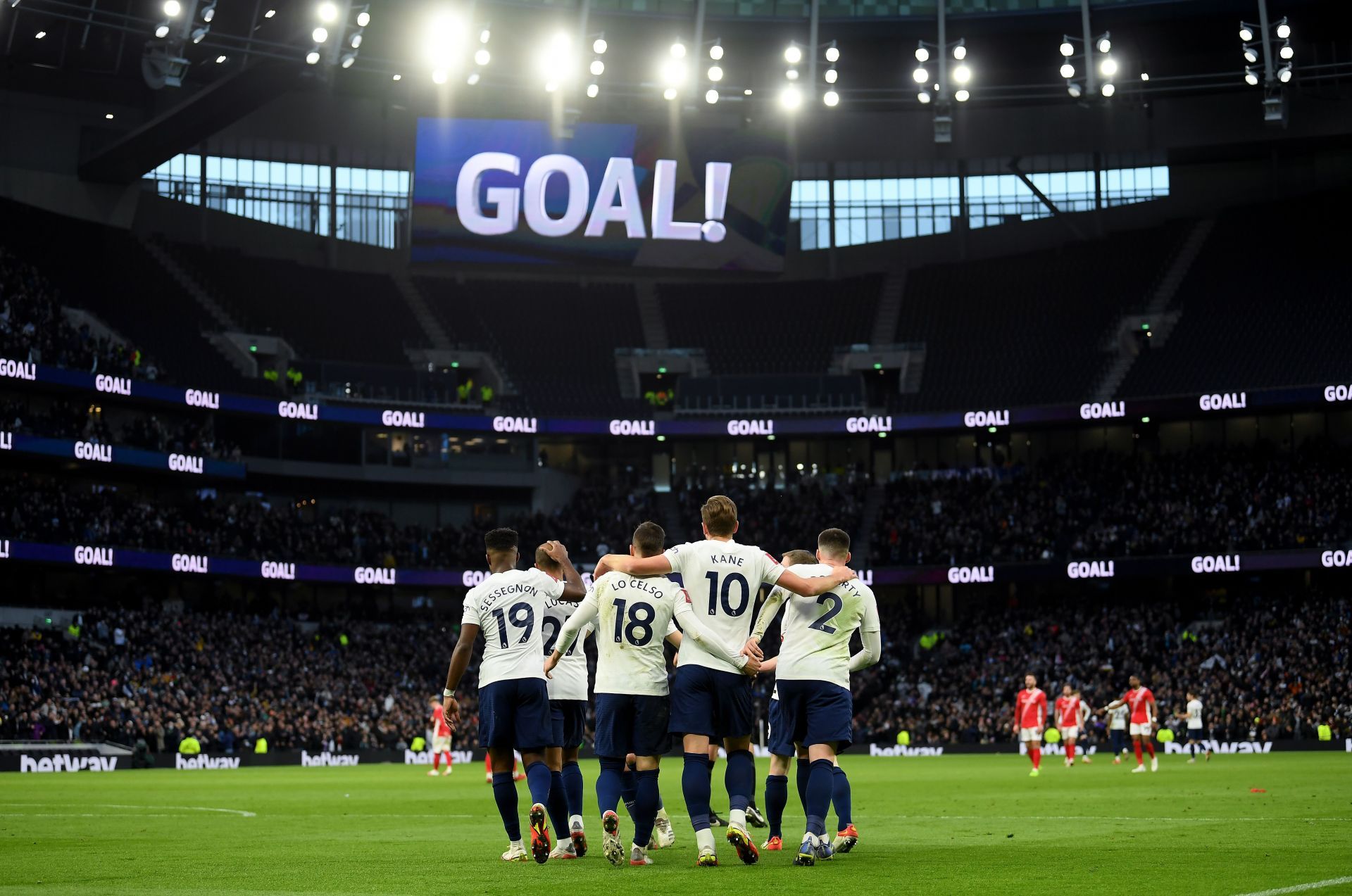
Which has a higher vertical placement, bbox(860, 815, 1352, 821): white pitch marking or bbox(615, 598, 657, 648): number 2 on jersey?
bbox(615, 598, 657, 648): number 2 on jersey

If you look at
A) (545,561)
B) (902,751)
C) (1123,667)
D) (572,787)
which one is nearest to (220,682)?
(902,751)

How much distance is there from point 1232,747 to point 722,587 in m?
46.1

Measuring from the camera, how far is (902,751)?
60.0 meters

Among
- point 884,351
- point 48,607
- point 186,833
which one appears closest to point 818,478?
point 884,351

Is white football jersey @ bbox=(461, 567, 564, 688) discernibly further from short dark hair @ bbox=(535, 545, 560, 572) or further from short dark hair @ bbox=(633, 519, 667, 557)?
short dark hair @ bbox=(633, 519, 667, 557)

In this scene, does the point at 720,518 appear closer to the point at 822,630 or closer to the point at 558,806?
the point at 822,630

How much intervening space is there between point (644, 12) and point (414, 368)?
783 inches

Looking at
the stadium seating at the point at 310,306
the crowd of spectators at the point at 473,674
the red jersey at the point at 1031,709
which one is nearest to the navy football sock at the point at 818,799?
the red jersey at the point at 1031,709

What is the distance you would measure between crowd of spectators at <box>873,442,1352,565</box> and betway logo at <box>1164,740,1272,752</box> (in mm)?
10415

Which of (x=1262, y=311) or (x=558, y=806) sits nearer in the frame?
(x=558, y=806)

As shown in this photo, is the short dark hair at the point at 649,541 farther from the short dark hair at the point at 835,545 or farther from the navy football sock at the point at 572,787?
the navy football sock at the point at 572,787

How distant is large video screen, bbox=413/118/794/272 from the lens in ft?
225

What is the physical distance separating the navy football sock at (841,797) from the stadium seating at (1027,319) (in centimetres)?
5789

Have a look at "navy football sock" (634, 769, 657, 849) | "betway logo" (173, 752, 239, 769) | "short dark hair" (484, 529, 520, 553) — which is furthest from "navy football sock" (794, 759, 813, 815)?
"betway logo" (173, 752, 239, 769)
